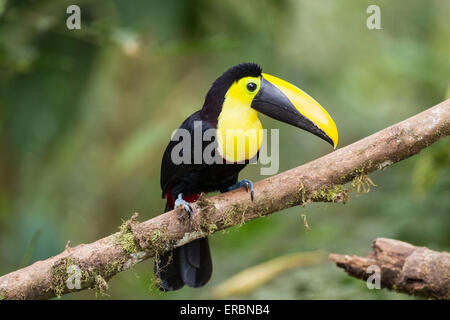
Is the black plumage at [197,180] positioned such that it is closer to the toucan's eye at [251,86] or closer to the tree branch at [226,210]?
the toucan's eye at [251,86]

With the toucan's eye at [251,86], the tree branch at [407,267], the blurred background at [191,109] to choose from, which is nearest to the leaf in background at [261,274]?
the blurred background at [191,109]

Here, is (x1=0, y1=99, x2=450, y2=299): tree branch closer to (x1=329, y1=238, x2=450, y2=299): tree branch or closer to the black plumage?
the black plumage

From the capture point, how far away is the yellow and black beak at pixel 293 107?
2.98 meters

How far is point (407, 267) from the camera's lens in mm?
2824

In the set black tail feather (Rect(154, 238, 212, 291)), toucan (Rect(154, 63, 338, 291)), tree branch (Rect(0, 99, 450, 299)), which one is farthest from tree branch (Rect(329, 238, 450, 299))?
black tail feather (Rect(154, 238, 212, 291))

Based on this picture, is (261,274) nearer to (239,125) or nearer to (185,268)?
(185,268)

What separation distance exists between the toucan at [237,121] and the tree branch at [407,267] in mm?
582

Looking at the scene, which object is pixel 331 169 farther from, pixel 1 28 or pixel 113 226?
pixel 113 226

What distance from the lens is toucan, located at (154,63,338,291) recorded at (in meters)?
3.02
